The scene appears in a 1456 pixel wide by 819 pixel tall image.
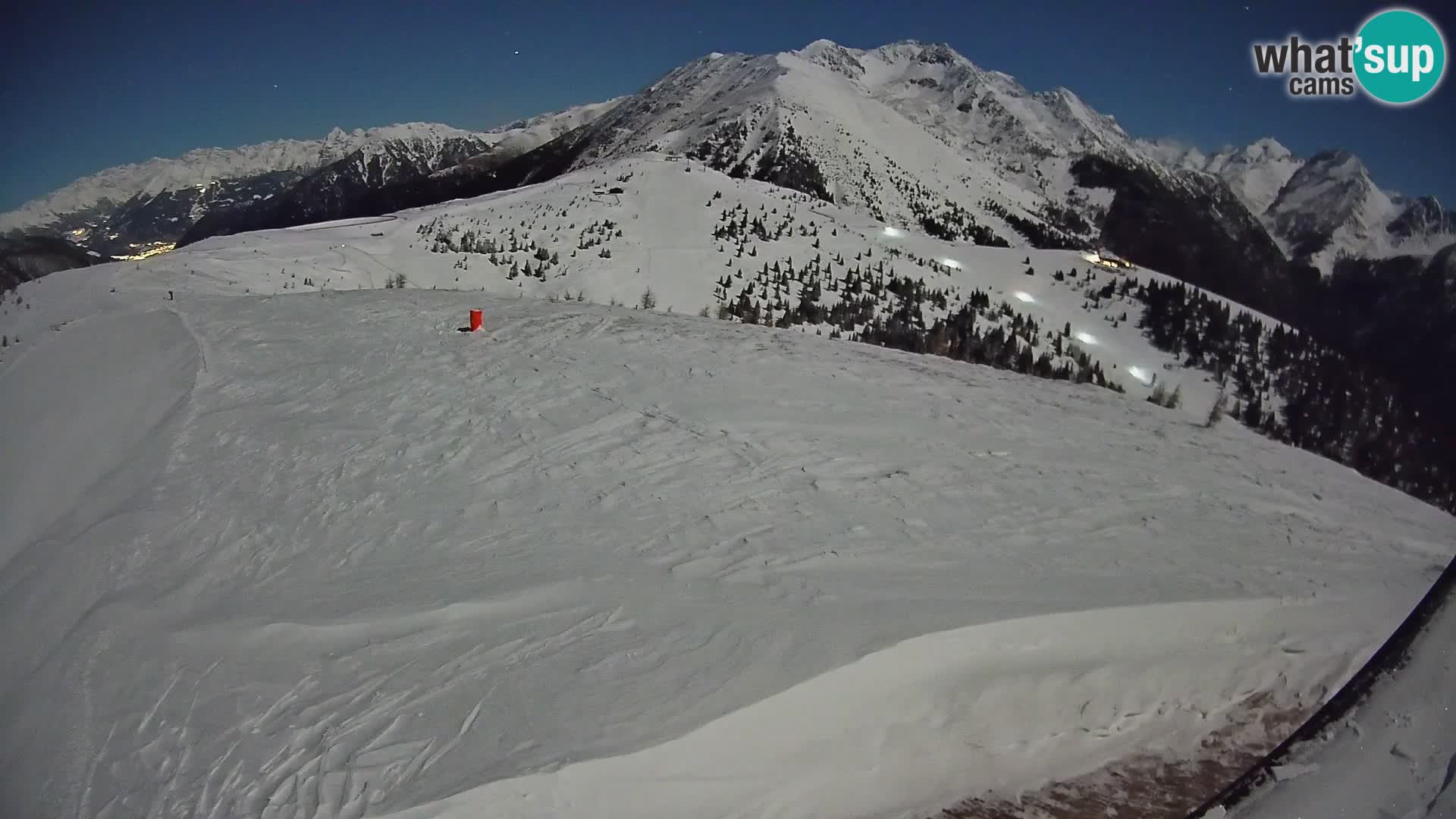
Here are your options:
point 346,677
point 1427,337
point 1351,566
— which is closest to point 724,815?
point 346,677

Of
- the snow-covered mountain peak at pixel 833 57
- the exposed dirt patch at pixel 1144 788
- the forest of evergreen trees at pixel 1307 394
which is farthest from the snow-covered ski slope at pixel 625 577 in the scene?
the snow-covered mountain peak at pixel 833 57

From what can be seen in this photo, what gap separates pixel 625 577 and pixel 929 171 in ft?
224

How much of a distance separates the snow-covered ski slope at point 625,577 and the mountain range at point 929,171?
1095 cm

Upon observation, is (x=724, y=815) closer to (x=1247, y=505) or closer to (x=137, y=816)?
(x=137, y=816)

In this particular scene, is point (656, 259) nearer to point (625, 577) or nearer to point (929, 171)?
point (625, 577)

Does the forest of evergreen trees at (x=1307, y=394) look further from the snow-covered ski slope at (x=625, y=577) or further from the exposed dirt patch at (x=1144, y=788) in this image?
the exposed dirt patch at (x=1144, y=788)

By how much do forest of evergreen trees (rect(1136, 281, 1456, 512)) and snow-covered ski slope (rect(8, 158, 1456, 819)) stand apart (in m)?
5.31

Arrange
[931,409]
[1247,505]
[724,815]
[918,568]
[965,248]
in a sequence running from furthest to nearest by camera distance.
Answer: [965,248], [931,409], [1247,505], [918,568], [724,815]

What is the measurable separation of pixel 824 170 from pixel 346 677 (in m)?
52.3

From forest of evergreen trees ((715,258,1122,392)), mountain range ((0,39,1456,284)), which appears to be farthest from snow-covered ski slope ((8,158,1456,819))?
mountain range ((0,39,1456,284))

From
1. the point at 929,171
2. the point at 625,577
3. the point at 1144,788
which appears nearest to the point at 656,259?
the point at 625,577

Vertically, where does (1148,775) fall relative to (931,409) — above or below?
below

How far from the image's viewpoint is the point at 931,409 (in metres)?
8.41

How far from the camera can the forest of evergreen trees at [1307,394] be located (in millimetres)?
12398
